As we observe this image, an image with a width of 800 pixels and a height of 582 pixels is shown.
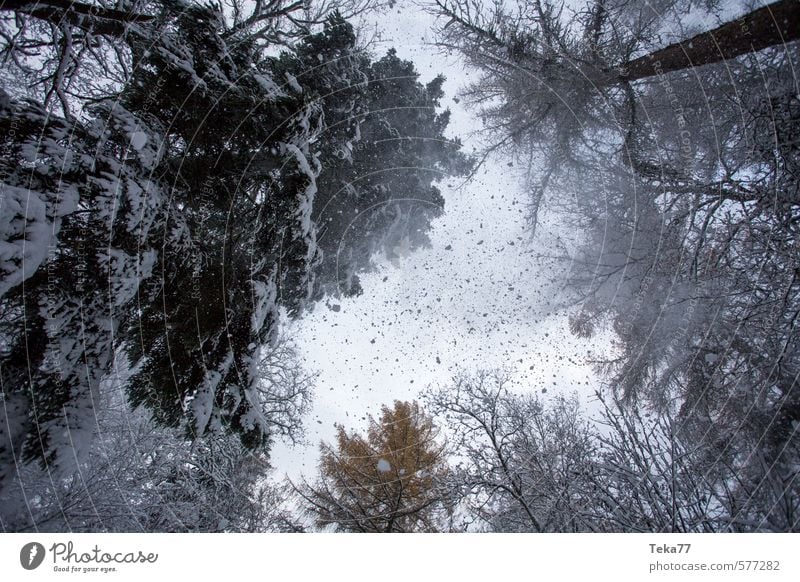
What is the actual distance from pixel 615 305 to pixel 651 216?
7.32ft

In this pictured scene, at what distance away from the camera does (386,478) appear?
6.61 meters

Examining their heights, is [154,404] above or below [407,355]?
below

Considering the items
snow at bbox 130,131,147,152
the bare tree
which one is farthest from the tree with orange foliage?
snow at bbox 130,131,147,152

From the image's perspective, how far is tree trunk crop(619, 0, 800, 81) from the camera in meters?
4.38

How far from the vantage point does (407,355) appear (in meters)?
7.30
